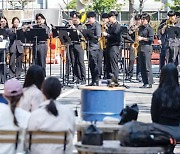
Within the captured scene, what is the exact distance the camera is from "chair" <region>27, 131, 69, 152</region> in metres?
7.52

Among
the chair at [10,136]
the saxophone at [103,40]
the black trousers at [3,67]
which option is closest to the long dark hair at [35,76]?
the chair at [10,136]

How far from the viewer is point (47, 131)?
24.6 ft

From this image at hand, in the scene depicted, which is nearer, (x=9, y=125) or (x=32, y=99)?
(x=9, y=125)

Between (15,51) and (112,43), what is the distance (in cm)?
356

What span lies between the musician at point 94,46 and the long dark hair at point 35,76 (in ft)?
36.0

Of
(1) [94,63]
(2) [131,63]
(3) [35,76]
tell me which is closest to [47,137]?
(3) [35,76]

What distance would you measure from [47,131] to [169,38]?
15.2 m

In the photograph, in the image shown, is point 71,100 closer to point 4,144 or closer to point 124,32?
point 124,32

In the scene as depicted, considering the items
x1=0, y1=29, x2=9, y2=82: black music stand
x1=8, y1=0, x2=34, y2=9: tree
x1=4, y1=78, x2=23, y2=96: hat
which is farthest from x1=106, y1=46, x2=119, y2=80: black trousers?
x1=8, y1=0, x2=34, y2=9: tree

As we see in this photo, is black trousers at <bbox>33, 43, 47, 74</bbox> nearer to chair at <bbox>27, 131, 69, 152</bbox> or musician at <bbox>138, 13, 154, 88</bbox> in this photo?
musician at <bbox>138, 13, 154, 88</bbox>

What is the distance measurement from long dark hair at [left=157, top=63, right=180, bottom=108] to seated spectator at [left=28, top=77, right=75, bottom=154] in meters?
1.88

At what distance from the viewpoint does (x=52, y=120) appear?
750 centimetres

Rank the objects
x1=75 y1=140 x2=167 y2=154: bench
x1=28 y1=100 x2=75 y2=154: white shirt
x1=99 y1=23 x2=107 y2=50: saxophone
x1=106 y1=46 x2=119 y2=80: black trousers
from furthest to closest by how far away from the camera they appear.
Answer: x1=99 y1=23 x2=107 y2=50: saxophone
x1=106 y1=46 x2=119 y2=80: black trousers
x1=28 y1=100 x2=75 y2=154: white shirt
x1=75 y1=140 x2=167 y2=154: bench

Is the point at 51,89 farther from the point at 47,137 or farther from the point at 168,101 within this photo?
the point at 168,101
